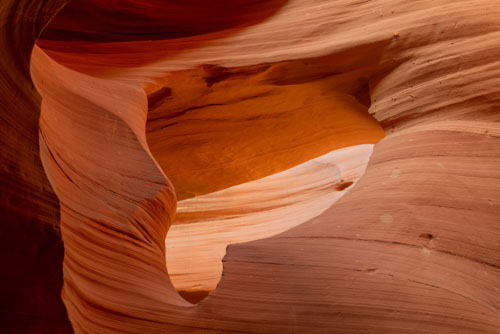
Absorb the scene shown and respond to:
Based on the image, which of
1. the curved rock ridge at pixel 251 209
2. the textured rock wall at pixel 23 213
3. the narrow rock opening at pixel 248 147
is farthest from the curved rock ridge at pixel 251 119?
the textured rock wall at pixel 23 213

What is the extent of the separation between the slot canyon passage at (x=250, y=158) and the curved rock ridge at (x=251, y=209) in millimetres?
23

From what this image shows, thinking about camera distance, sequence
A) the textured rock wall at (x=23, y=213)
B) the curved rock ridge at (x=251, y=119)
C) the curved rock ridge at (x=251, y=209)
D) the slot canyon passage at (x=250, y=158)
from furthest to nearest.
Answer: the curved rock ridge at (x=251, y=209)
the curved rock ridge at (x=251, y=119)
the slot canyon passage at (x=250, y=158)
the textured rock wall at (x=23, y=213)

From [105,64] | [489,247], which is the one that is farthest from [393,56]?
[105,64]

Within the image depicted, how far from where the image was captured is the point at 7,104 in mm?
1439

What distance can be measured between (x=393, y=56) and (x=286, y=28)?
598 mm

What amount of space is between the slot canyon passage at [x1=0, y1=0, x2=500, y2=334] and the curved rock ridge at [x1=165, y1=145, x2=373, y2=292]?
0.02 metres

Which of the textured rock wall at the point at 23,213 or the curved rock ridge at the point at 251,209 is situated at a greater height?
the curved rock ridge at the point at 251,209

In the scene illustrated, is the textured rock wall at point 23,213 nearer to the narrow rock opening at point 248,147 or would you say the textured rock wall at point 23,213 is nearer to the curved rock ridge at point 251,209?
the narrow rock opening at point 248,147

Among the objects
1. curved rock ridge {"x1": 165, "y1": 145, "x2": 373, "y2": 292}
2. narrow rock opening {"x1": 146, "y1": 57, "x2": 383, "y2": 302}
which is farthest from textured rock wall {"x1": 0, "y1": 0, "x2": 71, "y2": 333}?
curved rock ridge {"x1": 165, "y1": 145, "x2": 373, "y2": 292}

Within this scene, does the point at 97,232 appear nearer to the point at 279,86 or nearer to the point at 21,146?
the point at 21,146

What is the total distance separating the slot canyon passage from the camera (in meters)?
1.54

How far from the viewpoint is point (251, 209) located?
3.62 m

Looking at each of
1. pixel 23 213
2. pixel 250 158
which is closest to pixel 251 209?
pixel 250 158

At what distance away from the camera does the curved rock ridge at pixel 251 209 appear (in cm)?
309
